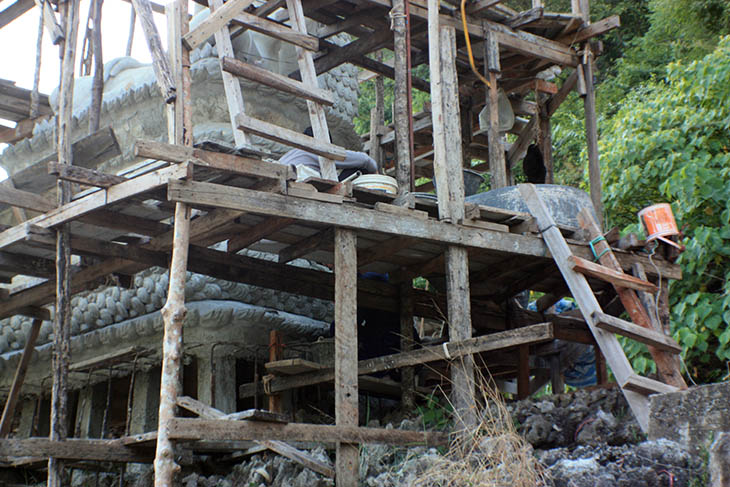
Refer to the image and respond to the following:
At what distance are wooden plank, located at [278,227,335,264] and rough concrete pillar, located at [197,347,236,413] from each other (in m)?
1.77

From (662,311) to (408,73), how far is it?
3.46 metres

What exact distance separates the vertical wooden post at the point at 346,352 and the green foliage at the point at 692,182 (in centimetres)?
407

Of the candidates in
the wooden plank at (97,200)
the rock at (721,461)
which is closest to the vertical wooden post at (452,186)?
the rock at (721,461)

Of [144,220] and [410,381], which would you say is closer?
[144,220]

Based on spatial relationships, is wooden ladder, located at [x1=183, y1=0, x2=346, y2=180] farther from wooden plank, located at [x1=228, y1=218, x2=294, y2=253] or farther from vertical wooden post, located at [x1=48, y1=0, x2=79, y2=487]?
vertical wooden post, located at [x1=48, y1=0, x2=79, y2=487]

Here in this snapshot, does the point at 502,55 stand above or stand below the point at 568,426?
above

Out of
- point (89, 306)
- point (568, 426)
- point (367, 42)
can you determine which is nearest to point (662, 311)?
point (568, 426)

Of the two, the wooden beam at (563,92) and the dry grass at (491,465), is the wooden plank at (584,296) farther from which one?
the wooden beam at (563,92)

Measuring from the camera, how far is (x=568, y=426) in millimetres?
7371

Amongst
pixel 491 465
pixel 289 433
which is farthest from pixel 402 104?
pixel 491 465

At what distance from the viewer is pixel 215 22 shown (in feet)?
24.9

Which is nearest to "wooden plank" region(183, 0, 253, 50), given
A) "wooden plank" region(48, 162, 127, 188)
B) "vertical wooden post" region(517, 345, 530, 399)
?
"wooden plank" region(48, 162, 127, 188)

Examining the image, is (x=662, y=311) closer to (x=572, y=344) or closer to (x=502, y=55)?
(x=572, y=344)

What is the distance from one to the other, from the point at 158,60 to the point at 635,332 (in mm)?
4528
